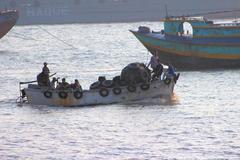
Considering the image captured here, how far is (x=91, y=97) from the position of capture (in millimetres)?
36969

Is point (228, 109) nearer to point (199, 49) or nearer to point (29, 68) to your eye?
point (199, 49)

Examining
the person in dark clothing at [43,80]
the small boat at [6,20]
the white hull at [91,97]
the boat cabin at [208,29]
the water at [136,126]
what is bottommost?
the water at [136,126]

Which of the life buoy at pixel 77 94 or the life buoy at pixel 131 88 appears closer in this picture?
the life buoy at pixel 77 94

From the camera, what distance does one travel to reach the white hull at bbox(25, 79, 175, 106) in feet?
121

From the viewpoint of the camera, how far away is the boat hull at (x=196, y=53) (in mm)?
51750

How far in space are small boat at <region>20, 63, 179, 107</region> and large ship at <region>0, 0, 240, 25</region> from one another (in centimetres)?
11091

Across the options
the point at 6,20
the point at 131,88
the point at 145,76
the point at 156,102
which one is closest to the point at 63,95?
the point at 131,88

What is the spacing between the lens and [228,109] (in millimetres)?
36250

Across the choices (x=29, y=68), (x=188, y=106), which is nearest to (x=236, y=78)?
(x=188, y=106)

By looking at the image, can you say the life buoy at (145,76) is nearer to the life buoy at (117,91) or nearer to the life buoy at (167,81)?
the life buoy at (167,81)

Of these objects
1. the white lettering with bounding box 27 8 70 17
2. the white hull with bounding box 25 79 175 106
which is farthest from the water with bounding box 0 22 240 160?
the white lettering with bounding box 27 8 70 17

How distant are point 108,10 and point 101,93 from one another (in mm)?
115424

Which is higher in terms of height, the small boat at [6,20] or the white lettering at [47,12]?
the white lettering at [47,12]

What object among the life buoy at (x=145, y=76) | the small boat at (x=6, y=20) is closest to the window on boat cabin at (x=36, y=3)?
the small boat at (x=6, y=20)
